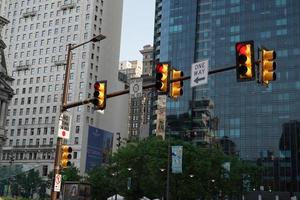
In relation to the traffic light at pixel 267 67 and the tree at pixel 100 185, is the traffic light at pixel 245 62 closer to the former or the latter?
the traffic light at pixel 267 67

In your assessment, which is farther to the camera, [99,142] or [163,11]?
[163,11]

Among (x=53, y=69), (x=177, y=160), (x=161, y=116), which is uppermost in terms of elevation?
(x=53, y=69)

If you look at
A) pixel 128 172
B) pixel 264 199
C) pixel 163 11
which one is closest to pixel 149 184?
pixel 128 172

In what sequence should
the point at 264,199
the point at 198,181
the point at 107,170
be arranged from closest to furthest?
the point at 198,181 < the point at 107,170 < the point at 264,199

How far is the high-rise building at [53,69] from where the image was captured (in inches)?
5792

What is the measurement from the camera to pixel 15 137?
154875mm

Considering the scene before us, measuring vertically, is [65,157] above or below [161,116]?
below

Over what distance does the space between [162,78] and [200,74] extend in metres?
1.60

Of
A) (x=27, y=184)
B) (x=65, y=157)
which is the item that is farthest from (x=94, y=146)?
(x=27, y=184)

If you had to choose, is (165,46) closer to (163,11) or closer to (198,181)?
(163,11)

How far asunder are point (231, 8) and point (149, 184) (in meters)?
106

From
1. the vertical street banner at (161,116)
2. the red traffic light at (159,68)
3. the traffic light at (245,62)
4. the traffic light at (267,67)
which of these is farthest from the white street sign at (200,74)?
the vertical street banner at (161,116)

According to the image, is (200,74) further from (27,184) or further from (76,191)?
(27,184)

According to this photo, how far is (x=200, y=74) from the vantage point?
21.0 metres
